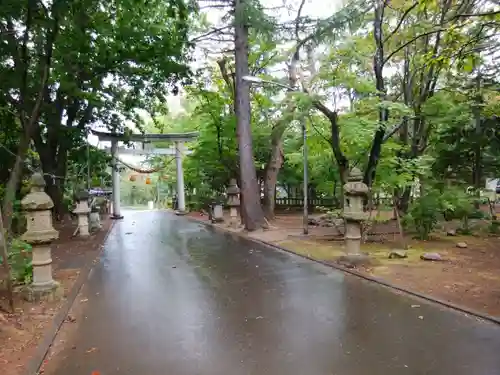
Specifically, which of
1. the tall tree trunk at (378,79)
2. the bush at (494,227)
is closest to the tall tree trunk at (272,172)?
the tall tree trunk at (378,79)

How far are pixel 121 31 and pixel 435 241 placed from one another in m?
10.9

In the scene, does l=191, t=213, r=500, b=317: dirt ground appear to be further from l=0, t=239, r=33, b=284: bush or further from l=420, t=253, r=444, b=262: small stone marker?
l=0, t=239, r=33, b=284: bush

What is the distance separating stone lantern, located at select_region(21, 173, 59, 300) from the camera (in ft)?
20.2

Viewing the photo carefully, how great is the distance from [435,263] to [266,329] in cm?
506

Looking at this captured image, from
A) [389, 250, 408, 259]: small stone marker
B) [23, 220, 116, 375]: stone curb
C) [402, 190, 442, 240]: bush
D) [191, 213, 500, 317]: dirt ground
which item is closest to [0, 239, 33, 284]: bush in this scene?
[23, 220, 116, 375]: stone curb

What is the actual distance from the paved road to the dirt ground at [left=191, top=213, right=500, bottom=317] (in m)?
0.66

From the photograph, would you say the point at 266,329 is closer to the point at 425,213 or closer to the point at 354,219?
the point at 354,219

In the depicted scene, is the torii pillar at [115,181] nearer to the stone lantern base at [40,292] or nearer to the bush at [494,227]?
the stone lantern base at [40,292]

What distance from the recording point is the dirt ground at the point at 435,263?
612 centimetres

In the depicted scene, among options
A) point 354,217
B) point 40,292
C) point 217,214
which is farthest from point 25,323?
point 217,214

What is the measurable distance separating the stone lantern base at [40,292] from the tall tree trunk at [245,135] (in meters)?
9.22

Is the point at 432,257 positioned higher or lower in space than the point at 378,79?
lower

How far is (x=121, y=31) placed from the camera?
464 inches

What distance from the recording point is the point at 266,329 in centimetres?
484
